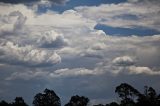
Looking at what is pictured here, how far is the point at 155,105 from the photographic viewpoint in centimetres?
19638

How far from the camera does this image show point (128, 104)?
199 meters

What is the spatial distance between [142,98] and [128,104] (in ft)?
25.2

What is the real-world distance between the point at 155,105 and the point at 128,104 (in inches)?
519

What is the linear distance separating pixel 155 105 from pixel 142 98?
7.44 metres
